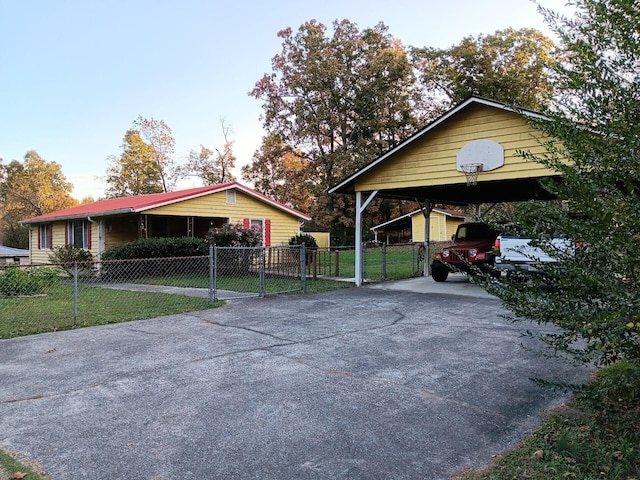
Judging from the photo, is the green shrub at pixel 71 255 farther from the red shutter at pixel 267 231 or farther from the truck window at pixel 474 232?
the truck window at pixel 474 232

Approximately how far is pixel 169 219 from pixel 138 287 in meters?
8.31

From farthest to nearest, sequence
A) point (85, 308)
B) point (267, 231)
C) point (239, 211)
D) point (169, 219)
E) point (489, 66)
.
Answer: point (489, 66) → point (169, 219) → point (267, 231) → point (239, 211) → point (85, 308)

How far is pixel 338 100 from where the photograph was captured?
35.4 metres

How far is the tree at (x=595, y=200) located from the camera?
102 inches

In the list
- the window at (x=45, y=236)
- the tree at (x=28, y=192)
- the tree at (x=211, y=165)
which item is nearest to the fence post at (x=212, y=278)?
the window at (x=45, y=236)

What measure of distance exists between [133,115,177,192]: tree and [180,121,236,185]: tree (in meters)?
1.44

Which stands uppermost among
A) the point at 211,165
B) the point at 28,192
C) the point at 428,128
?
the point at 211,165

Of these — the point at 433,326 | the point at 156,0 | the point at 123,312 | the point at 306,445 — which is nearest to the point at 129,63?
the point at 156,0

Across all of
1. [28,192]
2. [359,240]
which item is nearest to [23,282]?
[359,240]

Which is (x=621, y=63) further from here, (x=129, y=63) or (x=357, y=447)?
(x=129, y=63)

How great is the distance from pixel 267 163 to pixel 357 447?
38.5 metres

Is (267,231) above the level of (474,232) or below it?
above

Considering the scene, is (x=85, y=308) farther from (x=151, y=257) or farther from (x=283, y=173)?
(x=283, y=173)

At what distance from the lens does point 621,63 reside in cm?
295
